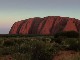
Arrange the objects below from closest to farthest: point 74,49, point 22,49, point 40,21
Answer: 1. point 22,49
2. point 74,49
3. point 40,21

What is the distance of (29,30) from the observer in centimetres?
13588

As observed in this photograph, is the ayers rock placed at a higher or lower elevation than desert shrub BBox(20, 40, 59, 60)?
lower

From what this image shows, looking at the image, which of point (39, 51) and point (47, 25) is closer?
point (39, 51)

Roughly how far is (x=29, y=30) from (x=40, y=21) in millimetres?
6734

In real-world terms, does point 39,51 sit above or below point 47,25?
above

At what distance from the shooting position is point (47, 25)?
130375 millimetres

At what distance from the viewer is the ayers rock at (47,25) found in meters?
124

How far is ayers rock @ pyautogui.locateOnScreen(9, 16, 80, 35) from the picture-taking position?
124m

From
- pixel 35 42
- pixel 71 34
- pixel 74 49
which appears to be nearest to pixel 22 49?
pixel 35 42

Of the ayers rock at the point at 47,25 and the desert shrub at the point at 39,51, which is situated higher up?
the desert shrub at the point at 39,51

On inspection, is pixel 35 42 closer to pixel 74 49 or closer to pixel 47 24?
pixel 74 49

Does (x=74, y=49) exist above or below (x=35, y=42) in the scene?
below

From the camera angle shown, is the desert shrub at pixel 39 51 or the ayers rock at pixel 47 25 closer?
the desert shrub at pixel 39 51

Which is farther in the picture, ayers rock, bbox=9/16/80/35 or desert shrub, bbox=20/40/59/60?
ayers rock, bbox=9/16/80/35
